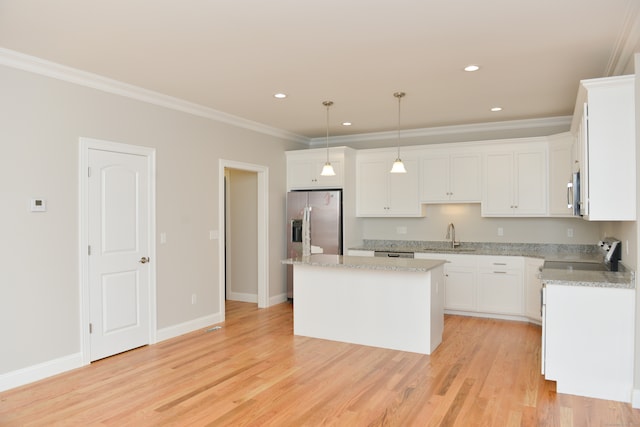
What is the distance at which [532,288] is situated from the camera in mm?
5484

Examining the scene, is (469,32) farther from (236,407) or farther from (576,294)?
(236,407)

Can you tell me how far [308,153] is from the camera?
685 centimetres

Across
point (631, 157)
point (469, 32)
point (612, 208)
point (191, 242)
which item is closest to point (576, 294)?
point (612, 208)

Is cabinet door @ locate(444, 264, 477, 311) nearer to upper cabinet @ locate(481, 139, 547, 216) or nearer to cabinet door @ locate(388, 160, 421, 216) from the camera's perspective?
upper cabinet @ locate(481, 139, 547, 216)

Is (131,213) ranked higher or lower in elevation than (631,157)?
lower

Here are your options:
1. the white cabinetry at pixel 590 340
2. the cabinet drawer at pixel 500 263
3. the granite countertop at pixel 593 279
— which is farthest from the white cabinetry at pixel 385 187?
the white cabinetry at pixel 590 340

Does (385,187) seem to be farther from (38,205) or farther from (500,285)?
(38,205)

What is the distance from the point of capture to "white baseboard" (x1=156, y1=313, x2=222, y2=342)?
192 inches

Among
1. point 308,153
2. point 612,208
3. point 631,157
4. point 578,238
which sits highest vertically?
point 308,153

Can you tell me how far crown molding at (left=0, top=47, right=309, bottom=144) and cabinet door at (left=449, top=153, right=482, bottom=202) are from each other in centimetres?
272

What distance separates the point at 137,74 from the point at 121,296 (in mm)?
2108

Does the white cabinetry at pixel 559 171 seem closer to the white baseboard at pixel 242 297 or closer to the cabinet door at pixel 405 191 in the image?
the cabinet door at pixel 405 191

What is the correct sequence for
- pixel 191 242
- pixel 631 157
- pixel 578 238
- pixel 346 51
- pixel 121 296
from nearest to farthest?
1. pixel 631 157
2. pixel 346 51
3. pixel 121 296
4. pixel 191 242
5. pixel 578 238

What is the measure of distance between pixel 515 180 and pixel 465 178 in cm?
63
